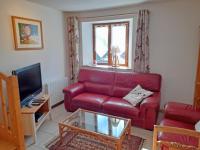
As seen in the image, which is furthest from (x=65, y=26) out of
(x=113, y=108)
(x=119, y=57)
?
(x=113, y=108)

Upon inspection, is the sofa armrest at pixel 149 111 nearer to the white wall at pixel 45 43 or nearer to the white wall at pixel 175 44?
the white wall at pixel 175 44

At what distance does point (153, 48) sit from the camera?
3.41 metres

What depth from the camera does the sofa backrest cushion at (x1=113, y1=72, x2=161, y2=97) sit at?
3.27m

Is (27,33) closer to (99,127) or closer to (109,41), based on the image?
(109,41)

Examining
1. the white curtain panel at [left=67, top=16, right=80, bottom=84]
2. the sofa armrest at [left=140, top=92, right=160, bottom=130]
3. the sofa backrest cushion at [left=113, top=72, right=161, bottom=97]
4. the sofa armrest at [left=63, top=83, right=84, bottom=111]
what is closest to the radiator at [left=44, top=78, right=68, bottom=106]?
the white curtain panel at [left=67, top=16, right=80, bottom=84]

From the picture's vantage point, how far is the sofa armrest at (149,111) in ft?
8.89

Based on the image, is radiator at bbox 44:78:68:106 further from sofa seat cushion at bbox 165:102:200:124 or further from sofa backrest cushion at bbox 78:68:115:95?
sofa seat cushion at bbox 165:102:200:124

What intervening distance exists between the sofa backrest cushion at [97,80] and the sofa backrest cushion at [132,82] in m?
0.14

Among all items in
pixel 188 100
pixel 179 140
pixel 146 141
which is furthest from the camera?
pixel 188 100

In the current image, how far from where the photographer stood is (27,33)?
10.2 feet

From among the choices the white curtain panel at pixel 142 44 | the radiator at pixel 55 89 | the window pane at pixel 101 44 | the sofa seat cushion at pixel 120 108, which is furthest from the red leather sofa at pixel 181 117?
the radiator at pixel 55 89

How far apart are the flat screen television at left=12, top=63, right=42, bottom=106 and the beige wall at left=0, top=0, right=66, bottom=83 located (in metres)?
0.38

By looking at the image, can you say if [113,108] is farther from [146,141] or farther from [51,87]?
[51,87]

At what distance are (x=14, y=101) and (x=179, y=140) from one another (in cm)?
184
